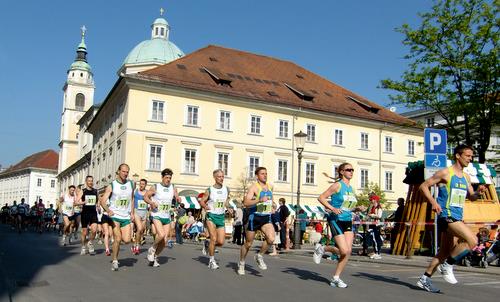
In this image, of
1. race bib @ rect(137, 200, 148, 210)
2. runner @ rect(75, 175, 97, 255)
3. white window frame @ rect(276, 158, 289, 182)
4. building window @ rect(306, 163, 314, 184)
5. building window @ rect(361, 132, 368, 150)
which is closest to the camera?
race bib @ rect(137, 200, 148, 210)

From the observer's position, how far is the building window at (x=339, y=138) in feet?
180

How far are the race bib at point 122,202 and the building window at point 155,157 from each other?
1362 inches

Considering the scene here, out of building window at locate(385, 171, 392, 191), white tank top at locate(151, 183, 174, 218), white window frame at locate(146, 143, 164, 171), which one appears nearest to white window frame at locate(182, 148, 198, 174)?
white window frame at locate(146, 143, 164, 171)

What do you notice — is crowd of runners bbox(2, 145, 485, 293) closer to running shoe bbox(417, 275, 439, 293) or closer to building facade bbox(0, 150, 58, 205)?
running shoe bbox(417, 275, 439, 293)

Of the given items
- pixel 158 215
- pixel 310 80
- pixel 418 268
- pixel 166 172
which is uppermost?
pixel 310 80

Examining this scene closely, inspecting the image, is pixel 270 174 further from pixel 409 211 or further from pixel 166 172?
pixel 166 172

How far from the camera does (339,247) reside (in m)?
9.34

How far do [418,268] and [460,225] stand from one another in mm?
6025

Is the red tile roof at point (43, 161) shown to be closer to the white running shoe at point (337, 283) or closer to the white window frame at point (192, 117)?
the white window frame at point (192, 117)

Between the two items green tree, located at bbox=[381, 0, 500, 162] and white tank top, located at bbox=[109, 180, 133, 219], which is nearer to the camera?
white tank top, located at bbox=[109, 180, 133, 219]

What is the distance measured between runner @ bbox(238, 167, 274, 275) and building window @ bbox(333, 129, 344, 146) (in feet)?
145

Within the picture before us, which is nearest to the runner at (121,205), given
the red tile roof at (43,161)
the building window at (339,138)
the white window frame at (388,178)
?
the building window at (339,138)

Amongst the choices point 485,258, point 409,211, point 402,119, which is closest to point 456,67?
point 409,211

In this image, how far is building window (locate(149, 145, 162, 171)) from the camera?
152 feet
